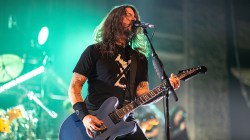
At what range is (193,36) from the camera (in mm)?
7902

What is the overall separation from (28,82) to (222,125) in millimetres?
4172

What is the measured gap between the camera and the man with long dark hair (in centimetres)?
312

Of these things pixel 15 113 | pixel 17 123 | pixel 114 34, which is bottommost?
pixel 17 123

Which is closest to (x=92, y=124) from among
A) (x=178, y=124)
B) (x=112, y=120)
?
(x=112, y=120)

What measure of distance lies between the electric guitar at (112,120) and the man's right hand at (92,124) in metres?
0.04

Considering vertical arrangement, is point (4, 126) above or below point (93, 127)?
below

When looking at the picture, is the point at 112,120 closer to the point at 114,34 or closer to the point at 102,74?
the point at 102,74

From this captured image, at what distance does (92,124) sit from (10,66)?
468 cm

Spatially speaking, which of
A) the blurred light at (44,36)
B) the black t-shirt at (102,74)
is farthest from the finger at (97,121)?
the blurred light at (44,36)

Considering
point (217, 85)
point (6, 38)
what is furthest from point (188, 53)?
point (6, 38)

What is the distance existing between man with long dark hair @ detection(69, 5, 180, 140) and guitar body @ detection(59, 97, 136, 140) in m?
0.05

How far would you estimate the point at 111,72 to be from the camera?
10.7 ft

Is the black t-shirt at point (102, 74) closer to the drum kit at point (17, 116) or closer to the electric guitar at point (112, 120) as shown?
the electric guitar at point (112, 120)

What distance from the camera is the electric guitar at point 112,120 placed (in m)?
3.02
